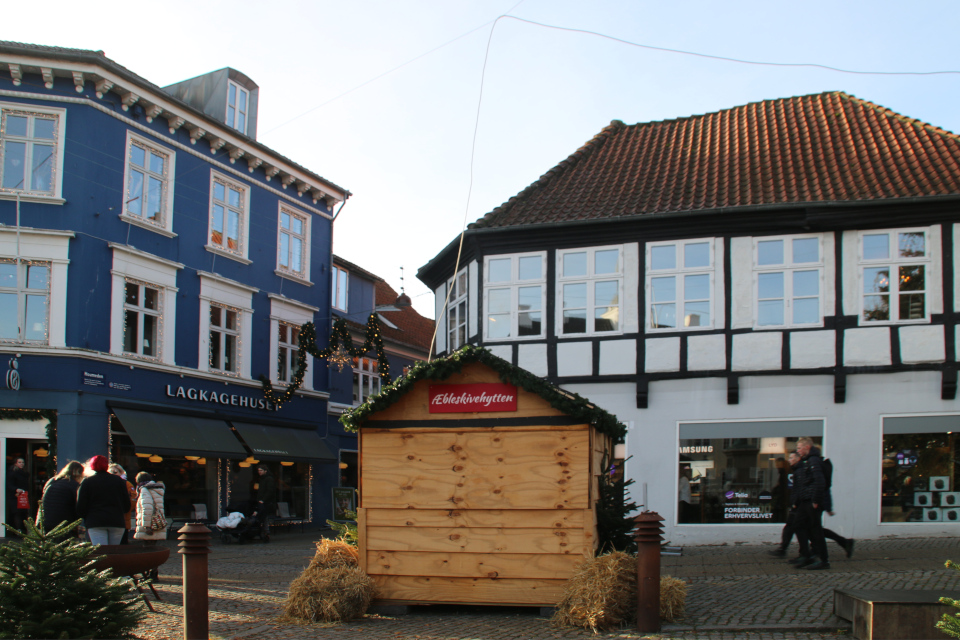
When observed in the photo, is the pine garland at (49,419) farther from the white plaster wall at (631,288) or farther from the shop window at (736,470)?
the shop window at (736,470)

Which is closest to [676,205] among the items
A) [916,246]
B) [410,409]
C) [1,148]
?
[916,246]

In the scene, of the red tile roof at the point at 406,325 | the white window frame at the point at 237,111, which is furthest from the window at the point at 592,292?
the red tile roof at the point at 406,325

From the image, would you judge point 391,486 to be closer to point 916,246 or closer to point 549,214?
point 549,214

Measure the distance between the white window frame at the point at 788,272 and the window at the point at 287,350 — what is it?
14.2 m

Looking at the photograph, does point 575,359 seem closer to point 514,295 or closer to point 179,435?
point 514,295

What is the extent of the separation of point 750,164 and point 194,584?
14.9 metres

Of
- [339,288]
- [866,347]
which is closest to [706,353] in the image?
[866,347]

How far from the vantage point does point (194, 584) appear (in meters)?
7.07

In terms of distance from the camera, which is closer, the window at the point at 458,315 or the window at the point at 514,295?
the window at the point at 514,295

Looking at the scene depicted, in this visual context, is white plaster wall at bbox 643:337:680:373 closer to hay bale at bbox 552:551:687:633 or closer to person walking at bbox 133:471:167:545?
person walking at bbox 133:471:167:545

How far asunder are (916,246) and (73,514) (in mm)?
14069

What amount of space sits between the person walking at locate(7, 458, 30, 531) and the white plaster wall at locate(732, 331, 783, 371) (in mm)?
13957

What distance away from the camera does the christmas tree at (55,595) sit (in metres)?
6.11

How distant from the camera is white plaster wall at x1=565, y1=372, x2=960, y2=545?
1622 centimetres
